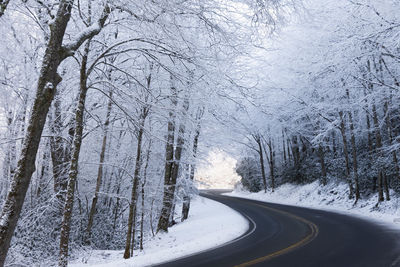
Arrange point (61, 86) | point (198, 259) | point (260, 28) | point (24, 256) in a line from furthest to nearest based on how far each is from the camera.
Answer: point (61, 86) → point (24, 256) → point (198, 259) → point (260, 28)

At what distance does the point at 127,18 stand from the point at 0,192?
1044 centimetres

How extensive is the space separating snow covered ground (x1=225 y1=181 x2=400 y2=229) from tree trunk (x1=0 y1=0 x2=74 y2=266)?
1302cm

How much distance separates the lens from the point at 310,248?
855 cm

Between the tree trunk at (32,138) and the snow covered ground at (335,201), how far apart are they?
42.7ft

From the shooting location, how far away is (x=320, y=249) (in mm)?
8352

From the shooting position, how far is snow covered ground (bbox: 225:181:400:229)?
50.4ft

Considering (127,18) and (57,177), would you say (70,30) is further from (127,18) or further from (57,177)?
(57,177)

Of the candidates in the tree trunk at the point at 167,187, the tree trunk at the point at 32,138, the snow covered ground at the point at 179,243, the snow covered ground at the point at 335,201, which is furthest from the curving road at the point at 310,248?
the tree trunk at the point at 167,187

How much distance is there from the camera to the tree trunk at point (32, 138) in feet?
15.8

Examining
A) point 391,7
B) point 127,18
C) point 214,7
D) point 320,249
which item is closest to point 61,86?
point 127,18

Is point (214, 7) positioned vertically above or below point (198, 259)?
above

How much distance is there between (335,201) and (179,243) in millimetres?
15094

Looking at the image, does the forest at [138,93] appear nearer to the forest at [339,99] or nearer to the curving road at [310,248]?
the forest at [339,99]

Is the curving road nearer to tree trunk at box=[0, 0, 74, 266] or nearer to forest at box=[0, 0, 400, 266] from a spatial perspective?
forest at box=[0, 0, 400, 266]
